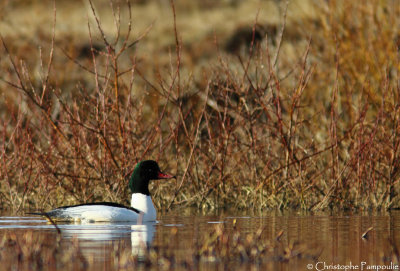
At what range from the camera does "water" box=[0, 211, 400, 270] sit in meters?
6.66

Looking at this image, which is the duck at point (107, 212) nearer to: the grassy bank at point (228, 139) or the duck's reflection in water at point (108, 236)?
the duck's reflection in water at point (108, 236)

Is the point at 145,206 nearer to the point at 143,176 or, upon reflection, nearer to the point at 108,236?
the point at 143,176

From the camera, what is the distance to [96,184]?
1227 cm

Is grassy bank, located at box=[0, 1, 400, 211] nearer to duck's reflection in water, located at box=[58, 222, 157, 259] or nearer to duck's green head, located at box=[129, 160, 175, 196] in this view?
duck's green head, located at box=[129, 160, 175, 196]

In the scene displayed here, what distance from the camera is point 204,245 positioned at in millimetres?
7133

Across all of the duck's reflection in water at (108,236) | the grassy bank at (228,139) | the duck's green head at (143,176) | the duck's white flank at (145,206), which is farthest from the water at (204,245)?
the grassy bank at (228,139)

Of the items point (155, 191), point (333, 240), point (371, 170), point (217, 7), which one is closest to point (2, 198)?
point (155, 191)

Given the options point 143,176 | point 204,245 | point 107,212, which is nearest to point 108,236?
point 107,212

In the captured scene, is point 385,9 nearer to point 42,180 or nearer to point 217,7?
point 42,180

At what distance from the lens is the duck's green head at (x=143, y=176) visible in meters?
11.0

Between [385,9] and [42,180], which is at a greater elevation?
[385,9]

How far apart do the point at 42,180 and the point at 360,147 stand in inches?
167

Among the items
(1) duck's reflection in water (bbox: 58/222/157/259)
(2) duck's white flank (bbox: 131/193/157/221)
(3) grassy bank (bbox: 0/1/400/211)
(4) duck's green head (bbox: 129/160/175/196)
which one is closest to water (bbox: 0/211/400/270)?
(1) duck's reflection in water (bbox: 58/222/157/259)

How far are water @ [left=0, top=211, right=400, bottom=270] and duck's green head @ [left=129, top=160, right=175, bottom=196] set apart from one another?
0.70m
